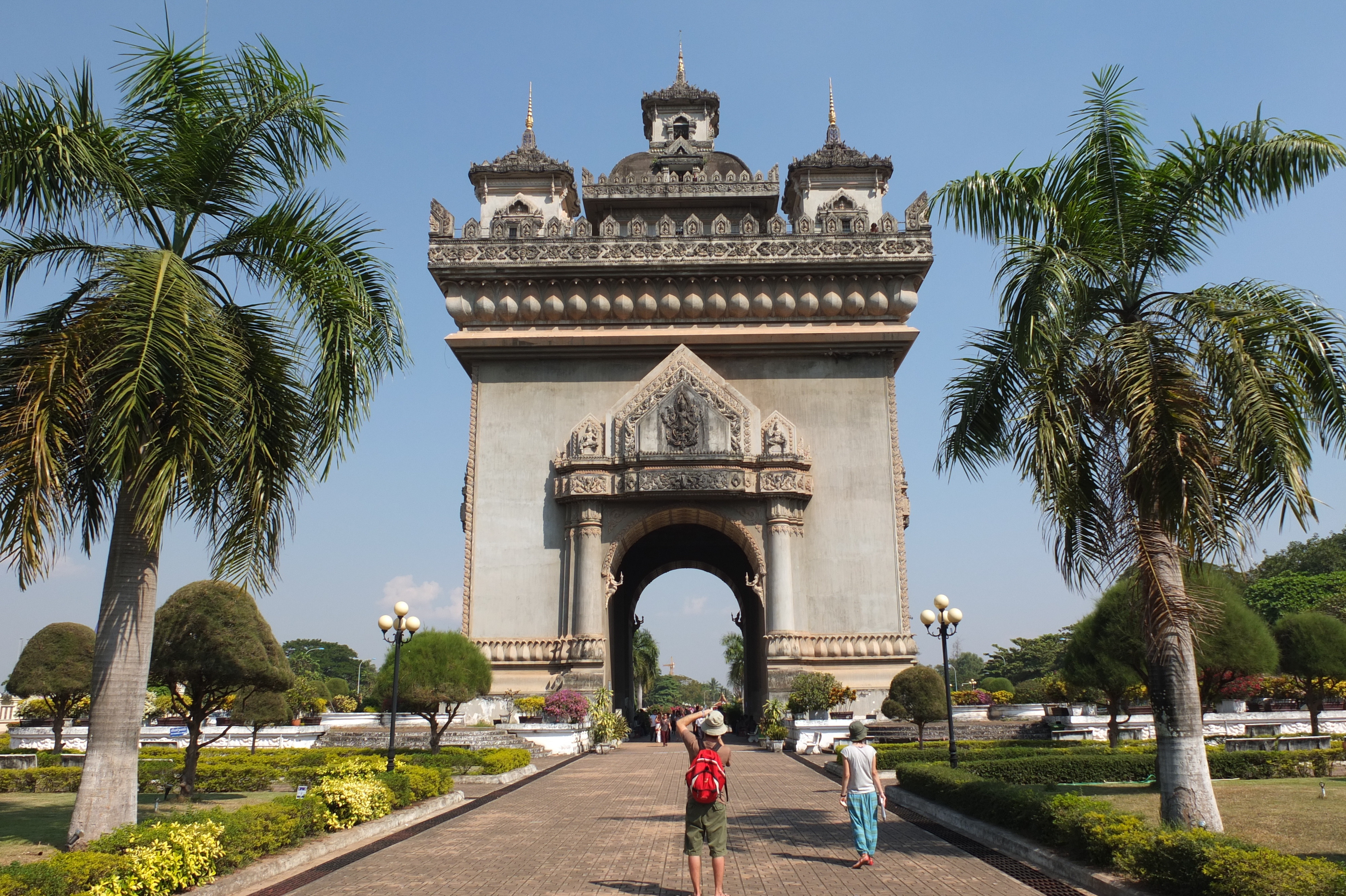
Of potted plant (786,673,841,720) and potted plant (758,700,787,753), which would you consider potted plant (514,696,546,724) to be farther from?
potted plant (786,673,841,720)

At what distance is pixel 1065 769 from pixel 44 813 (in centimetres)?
1441

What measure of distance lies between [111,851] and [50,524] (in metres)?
2.67

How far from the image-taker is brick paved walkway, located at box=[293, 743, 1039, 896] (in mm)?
8641

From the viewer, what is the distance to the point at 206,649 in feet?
48.3

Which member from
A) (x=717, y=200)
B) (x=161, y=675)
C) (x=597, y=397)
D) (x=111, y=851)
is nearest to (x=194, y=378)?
(x=111, y=851)

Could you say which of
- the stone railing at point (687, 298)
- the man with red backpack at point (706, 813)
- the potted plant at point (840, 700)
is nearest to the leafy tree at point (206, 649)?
the man with red backpack at point (706, 813)

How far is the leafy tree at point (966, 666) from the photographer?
132 m

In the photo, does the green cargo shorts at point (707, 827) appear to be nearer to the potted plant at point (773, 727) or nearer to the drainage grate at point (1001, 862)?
the drainage grate at point (1001, 862)

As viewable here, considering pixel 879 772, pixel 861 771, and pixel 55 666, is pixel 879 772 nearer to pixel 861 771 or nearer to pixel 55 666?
pixel 861 771

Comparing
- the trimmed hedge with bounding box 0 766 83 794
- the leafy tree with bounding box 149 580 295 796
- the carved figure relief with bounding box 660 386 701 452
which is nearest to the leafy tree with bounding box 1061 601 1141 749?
the carved figure relief with bounding box 660 386 701 452

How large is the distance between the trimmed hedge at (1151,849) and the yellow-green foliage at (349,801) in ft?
22.9

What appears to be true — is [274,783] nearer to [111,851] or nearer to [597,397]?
[111,851]

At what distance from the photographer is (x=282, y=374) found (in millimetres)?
10727

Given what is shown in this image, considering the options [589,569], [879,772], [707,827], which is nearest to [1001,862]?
[707,827]
